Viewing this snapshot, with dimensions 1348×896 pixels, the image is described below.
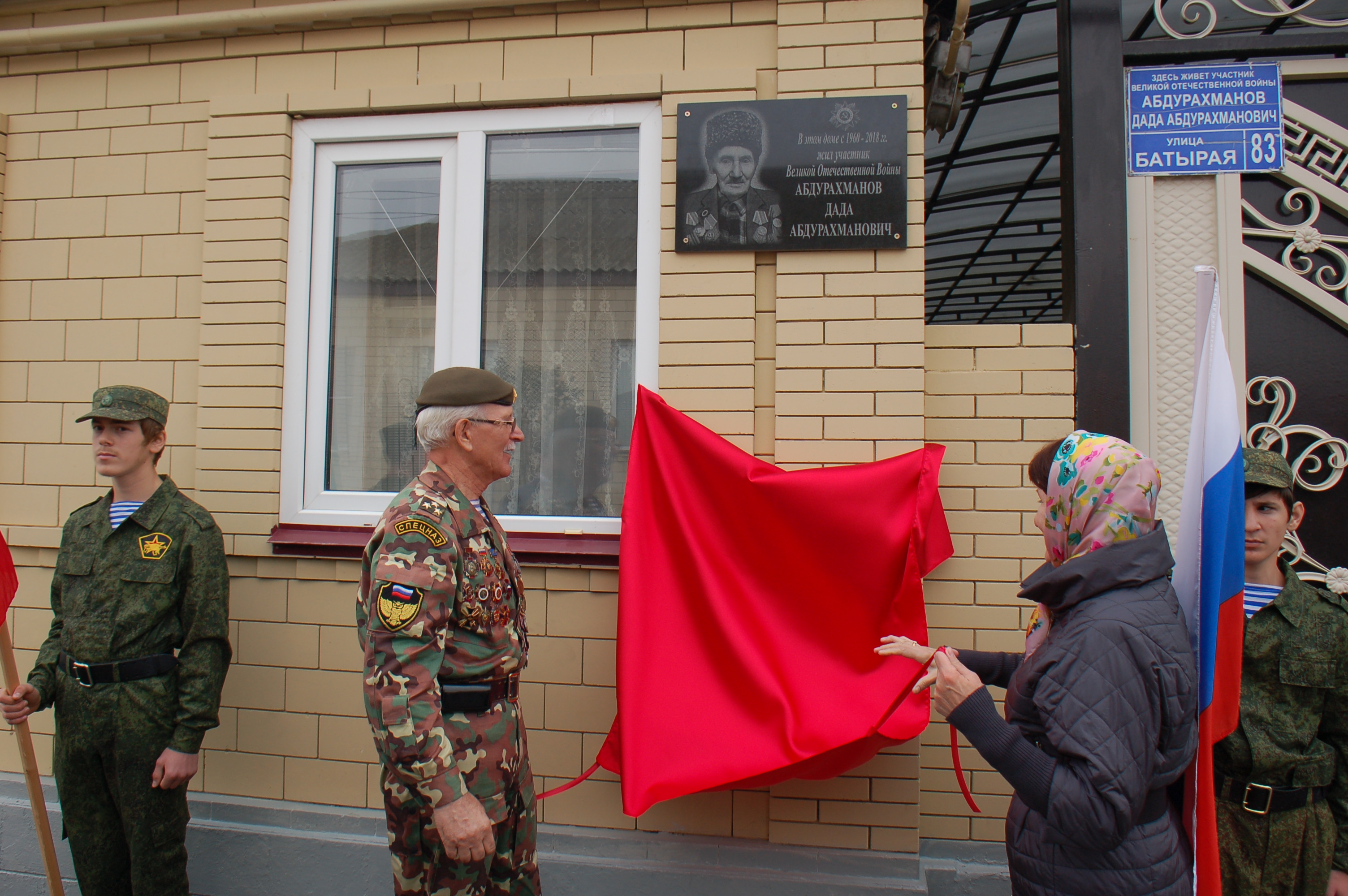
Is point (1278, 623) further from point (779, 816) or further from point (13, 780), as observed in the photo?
point (13, 780)

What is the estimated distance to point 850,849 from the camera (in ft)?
8.91

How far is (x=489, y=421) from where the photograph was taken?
6.98 feet

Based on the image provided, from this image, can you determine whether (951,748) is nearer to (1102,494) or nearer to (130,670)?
(1102,494)

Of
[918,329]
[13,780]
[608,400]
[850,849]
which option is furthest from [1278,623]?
[13,780]

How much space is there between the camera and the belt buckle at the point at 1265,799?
2111mm

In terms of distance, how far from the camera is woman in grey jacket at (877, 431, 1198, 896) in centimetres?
146

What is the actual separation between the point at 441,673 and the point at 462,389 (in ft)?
2.58

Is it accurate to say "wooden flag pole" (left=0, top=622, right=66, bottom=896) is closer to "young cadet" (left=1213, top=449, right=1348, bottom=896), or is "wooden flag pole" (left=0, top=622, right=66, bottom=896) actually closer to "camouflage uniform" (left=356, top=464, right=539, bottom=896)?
"camouflage uniform" (left=356, top=464, right=539, bottom=896)

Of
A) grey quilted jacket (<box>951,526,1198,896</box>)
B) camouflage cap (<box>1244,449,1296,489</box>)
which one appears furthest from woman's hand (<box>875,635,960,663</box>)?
camouflage cap (<box>1244,449,1296,489</box>)

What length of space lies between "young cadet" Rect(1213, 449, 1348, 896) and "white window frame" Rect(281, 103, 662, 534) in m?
2.13

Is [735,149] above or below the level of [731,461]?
above

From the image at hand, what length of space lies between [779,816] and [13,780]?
3398 mm

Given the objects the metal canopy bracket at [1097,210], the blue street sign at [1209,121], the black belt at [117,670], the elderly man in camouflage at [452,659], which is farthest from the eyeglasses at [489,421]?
the blue street sign at [1209,121]

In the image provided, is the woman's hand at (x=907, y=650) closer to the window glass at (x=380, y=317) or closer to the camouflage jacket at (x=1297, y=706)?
the camouflage jacket at (x=1297, y=706)
